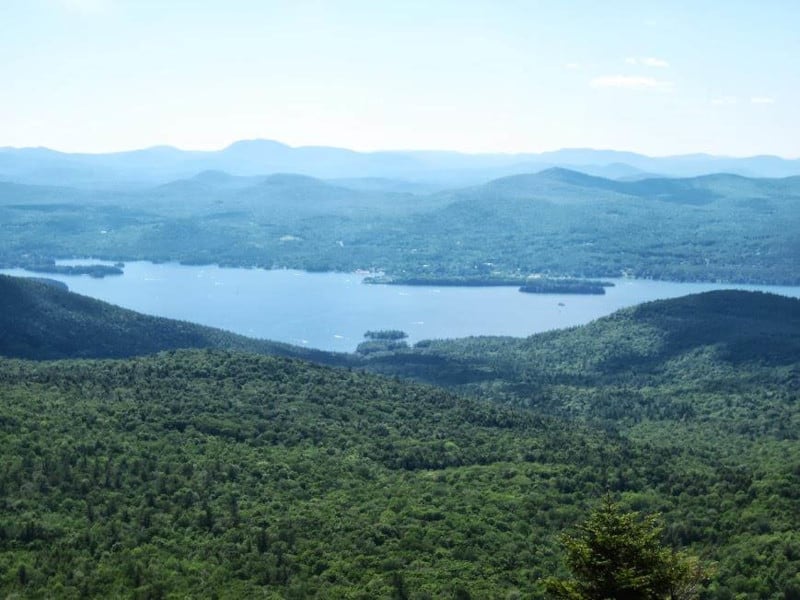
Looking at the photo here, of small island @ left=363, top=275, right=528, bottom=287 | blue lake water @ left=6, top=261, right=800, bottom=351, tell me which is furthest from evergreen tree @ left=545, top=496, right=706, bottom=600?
small island @ left=363, top=275, right=528, bottom=287

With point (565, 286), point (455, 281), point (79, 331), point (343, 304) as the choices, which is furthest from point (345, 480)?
point (455, 281)

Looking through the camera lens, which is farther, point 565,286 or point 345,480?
point 565,286

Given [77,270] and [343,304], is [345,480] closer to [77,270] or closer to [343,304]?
[343,304]

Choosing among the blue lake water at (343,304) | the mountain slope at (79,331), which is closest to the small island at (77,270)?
the blue lake water at (343,304)

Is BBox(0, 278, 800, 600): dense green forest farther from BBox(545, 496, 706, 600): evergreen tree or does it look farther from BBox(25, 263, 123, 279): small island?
BBox(25, 263, 123, 279): small island

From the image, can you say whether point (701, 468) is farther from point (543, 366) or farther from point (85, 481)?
point (543, 366)

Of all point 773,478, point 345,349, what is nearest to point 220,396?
point 773,478
